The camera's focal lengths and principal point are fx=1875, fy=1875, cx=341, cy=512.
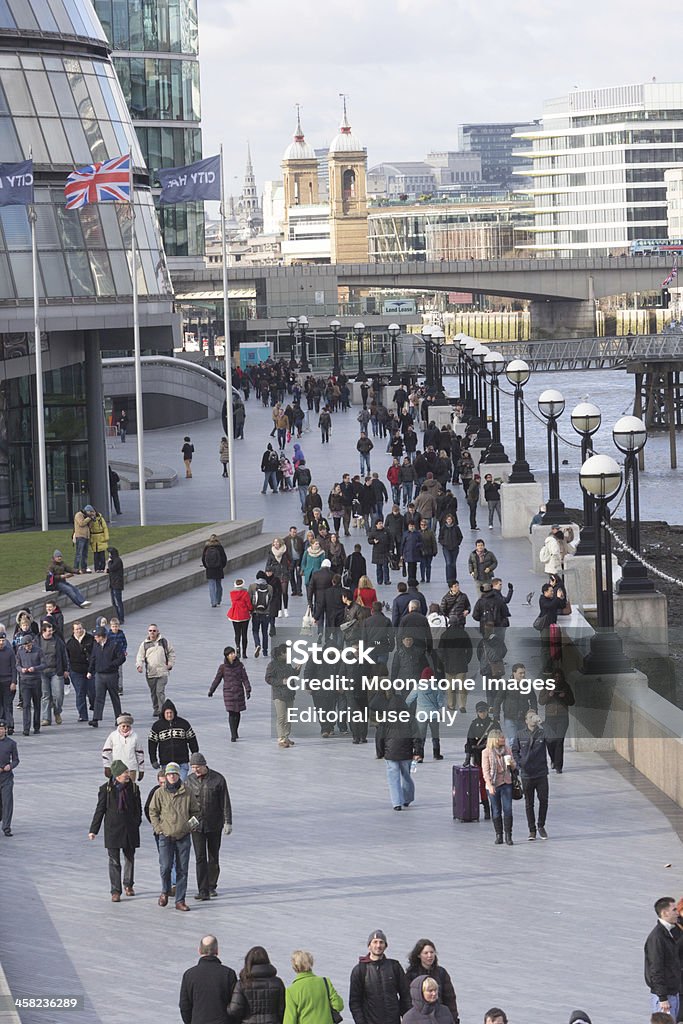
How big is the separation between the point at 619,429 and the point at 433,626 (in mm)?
3909

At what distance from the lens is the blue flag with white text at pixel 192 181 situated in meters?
39.1

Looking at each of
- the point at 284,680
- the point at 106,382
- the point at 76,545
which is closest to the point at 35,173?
the point at 76,545

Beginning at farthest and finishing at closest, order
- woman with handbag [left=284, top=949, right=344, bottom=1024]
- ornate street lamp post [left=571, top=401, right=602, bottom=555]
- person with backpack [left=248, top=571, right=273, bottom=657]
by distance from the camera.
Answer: ornate street lamp post [left=571, top=401, right=602, bottom=555], person with backpack [left=248, top=571, right=273, bottom=657], woman with handbag [left=284, top=949, right=344, bottom=1024]

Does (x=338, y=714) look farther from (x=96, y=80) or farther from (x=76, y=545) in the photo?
(x=96, y=80)

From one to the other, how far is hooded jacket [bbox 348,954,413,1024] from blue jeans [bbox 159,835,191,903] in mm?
3887

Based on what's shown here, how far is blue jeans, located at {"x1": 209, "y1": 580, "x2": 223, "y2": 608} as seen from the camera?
2836 cm

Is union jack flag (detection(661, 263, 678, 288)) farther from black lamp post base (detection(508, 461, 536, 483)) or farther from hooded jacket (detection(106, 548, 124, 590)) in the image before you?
hooded jacket (detection(106, 548, 124, 590))

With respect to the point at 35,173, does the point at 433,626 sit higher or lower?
lower

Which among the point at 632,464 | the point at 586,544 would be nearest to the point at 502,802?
the point at 632,464

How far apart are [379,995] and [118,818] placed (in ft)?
14.2

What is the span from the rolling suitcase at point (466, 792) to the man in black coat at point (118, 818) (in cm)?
338

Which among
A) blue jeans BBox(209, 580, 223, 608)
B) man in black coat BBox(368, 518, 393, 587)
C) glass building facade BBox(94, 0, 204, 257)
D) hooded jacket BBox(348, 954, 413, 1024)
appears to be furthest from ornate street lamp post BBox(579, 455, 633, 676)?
glass building facade BBox(94, 0, 204, 257)

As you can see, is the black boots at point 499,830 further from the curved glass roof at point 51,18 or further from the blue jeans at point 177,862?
the curved glass roof at point 51,18

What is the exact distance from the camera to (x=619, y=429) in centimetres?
2311
